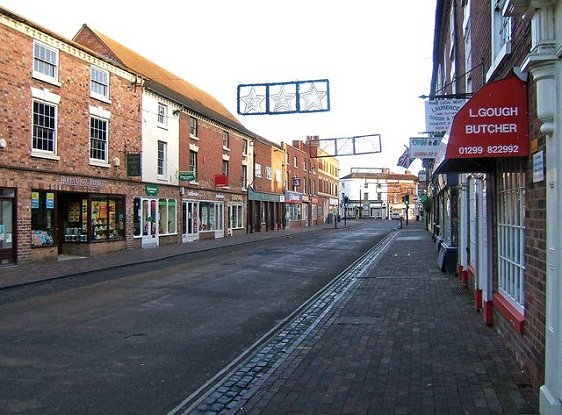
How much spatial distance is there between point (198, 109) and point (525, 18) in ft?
89.1

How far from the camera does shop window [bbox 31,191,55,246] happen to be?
17.7 m

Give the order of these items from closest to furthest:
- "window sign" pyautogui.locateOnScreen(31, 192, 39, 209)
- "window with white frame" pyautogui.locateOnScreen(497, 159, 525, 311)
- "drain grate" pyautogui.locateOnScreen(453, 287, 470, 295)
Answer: "window with white frame" pyautogui.locateOnScreen(497, 159, 525, 311), "drain grate" pyautogui.locateOnScreen(453, 287, 470, 295), "window sign" pyautogui.locateOnScreen(31, 192, 39, 209)

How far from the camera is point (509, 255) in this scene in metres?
6.26

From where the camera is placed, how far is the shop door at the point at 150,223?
24703mm

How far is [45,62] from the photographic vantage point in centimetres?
1814

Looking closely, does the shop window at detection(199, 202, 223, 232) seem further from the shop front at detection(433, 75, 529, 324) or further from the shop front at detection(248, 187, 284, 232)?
the shop front at detection(433, 75, 529, 324)

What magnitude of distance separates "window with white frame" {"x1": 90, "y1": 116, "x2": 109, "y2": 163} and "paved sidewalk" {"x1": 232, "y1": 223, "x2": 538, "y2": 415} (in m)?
14.9

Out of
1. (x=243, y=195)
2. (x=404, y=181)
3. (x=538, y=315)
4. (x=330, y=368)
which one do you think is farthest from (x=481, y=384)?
(x=404, y=181)

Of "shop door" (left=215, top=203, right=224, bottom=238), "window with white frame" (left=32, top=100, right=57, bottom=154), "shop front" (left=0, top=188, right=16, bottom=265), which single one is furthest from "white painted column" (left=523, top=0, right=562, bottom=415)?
"shop door" (left=215, top=203, right=224, bottom=238)

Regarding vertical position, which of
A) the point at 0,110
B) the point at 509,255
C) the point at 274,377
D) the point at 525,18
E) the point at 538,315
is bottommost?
the point at 274,377

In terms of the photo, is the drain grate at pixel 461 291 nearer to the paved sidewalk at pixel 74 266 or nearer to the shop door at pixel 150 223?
the paved sidewalk at pixel 74 266

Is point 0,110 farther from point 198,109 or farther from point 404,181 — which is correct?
point 404,181

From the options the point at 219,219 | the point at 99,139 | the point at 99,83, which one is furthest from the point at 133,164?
the point at 219,219

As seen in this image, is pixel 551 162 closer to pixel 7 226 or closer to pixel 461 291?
pixel 461 291
